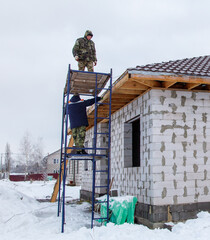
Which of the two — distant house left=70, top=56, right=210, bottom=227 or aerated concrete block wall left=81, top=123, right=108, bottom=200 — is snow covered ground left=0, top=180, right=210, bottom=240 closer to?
distant house left=70, top=56, right=210, bottom=227

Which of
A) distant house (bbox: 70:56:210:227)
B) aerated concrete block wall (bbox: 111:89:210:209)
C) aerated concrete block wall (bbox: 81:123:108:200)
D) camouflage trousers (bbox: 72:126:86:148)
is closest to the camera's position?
distant house (bbox: 70:56:210:227)

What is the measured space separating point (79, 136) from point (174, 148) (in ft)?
8.58

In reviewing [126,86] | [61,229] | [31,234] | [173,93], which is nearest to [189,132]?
[173,93]

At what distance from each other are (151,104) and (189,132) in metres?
1.34

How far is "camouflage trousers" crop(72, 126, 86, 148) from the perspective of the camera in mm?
7633

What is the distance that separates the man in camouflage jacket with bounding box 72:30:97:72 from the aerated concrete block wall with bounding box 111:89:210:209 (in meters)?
2.01

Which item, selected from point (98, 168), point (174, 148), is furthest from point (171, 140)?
point (98, 168)

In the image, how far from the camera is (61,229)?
23.2 feet

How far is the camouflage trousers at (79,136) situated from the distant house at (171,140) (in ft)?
5.10

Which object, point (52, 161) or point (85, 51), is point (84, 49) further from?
point (52, 161)

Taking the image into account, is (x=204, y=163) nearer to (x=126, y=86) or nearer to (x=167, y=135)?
(x=167, y=135)

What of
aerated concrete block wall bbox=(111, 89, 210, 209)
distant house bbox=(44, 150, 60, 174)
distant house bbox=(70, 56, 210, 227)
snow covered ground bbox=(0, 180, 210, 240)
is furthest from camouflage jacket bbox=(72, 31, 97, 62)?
distant house bbox=(44, 150, 60, 174)

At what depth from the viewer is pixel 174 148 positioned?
760 cm

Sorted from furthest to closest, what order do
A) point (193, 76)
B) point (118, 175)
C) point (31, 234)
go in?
1. point (118, 175)
2. point (193, 76)
3. point (31, 234)
